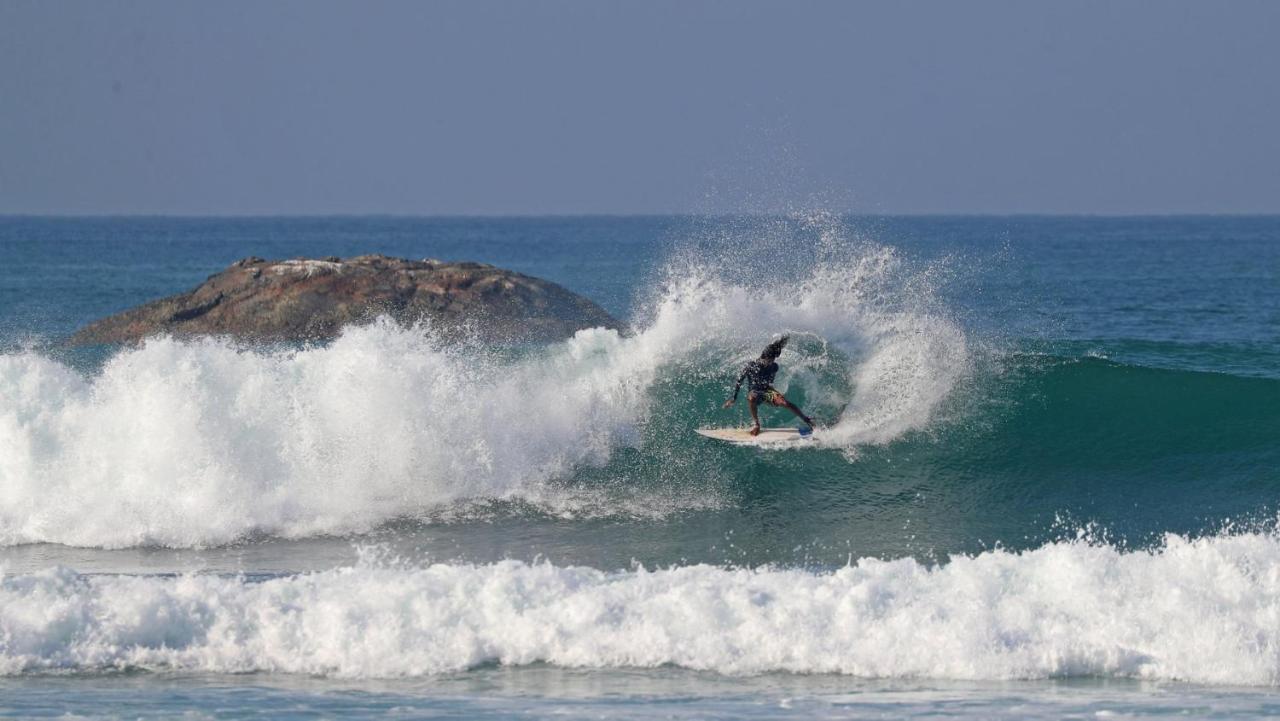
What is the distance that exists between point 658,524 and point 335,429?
13.3 ft

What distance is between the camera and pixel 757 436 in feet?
53.7

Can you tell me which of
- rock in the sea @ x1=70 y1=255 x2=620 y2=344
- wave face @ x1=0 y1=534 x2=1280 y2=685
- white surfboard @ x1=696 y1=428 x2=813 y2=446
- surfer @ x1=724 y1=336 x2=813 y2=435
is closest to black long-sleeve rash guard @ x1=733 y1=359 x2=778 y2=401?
surfer @ x1=724 y1=336 x2=813 y2=435

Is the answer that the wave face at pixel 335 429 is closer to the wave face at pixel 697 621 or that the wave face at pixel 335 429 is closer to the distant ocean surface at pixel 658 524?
the distant ocean surface at pixel 658 524

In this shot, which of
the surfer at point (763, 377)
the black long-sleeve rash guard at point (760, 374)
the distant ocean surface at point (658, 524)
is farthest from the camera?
the black long-sleeve rash guard at point (760, 374)

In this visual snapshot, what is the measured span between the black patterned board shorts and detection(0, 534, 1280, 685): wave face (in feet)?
17.7

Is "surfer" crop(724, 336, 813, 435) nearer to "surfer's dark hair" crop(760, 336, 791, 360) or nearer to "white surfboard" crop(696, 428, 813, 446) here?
"surfer's dark hair" crop(760, 336, 791, 360)

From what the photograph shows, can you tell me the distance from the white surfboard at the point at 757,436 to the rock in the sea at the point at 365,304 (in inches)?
332

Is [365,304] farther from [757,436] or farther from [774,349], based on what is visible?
[774,349]

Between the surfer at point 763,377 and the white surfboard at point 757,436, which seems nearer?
the surfer at point 763,377

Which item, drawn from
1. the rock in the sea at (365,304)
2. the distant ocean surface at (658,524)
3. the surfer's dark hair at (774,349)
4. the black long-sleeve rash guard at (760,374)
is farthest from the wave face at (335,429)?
the rock in the sea at (365,304)

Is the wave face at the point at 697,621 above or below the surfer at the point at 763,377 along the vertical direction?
below

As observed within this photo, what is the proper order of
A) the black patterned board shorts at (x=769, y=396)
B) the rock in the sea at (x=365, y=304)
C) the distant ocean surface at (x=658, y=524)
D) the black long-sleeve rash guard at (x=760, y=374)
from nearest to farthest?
the distant ocean surface at (x=658, y=524) → the black patterned board shorts at (x=769, y=396) → the black long-sleeve rash guard at (x=760, y=374) → the rock in the sea at (x=365, y=304)

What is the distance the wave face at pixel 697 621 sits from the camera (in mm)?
9523

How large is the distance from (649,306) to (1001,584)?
11091 mm
